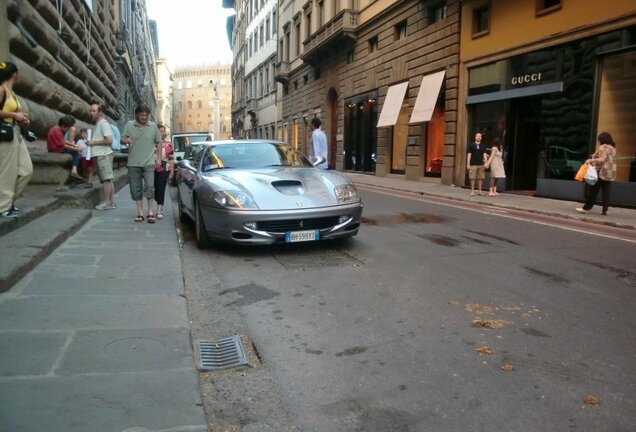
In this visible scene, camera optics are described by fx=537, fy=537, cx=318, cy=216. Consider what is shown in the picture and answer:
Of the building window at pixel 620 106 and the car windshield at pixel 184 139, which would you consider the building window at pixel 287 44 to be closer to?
the car windshield at pixel 184 139

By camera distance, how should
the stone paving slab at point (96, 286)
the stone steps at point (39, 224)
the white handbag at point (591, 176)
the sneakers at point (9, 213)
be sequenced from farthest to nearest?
the white handbag at point (591, 176)
the sneakers at point (9, 213)
the stone steps at point (39, 224)
the stone paving slab at point (96, 286)

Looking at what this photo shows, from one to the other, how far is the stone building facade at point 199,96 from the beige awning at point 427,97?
9671 centimetres

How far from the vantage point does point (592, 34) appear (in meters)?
13.0

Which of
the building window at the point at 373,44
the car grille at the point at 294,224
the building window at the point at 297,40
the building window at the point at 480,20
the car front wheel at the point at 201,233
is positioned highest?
the building window at the point at 297,40

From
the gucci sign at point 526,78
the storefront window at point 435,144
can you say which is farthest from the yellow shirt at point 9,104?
the storefront window at point 435,144

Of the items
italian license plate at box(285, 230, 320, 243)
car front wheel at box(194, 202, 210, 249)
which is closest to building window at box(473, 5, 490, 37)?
italian license plate at box(285, 230, 320, 243)

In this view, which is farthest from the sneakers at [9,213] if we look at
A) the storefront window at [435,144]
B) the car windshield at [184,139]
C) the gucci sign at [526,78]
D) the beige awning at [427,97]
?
the storefront window at [435,144]

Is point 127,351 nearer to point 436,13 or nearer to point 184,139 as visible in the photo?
point 184,139

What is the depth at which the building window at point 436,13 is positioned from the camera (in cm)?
1986

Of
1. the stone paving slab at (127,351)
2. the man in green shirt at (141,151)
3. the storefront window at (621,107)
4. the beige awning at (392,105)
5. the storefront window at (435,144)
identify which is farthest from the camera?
the beige awning at (392,105)

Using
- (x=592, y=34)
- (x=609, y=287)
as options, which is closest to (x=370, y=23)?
(x=592, y=34)

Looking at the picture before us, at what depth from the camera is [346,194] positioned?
6512 mm

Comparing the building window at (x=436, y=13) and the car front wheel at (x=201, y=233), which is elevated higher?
the building window at (x=436, y=13)

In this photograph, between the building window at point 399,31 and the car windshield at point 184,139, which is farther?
the building window at point 399,31
